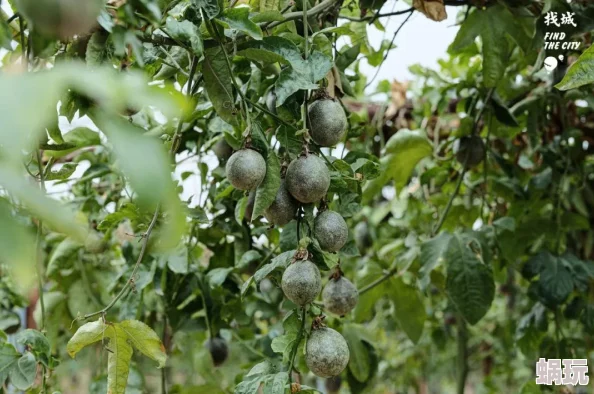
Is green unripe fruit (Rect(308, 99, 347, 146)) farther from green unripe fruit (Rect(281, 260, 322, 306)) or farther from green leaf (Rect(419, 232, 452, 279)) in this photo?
green leaf (Rect(419, 232, 452, 279))

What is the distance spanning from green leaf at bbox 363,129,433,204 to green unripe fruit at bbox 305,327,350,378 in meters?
0.70

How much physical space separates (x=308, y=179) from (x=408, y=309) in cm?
79

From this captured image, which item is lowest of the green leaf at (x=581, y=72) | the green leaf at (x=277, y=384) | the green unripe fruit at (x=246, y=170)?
the green leaf at (x=277, y=384)

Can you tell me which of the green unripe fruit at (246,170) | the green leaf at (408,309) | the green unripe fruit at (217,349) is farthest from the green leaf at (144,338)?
the green leaf at (408,309)

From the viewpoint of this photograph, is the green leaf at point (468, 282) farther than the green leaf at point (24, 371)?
Yes

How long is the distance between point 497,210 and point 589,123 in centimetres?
34

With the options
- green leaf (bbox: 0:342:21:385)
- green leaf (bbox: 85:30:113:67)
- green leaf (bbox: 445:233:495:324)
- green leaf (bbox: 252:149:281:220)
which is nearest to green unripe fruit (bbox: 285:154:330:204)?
green leaf (bbox: 252:149:281:220)

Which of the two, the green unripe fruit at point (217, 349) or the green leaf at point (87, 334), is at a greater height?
the green leaf at point (87, 334)

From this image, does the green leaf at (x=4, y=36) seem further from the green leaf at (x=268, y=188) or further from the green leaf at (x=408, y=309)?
the green leaf at (x=408, y=309)

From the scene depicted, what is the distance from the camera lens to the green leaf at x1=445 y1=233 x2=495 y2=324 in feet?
4.25

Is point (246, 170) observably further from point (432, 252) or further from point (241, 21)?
point (432, 252)

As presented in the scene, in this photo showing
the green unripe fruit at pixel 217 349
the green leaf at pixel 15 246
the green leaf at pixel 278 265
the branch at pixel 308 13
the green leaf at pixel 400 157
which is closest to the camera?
the green leaf at pixel 15 246

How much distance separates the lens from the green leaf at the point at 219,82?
2.76 feet

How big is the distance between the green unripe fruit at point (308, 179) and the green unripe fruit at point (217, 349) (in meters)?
0.64
